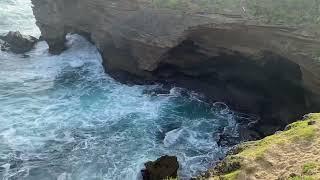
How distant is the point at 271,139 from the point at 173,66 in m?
11.8

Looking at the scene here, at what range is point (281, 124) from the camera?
1991 centimetres

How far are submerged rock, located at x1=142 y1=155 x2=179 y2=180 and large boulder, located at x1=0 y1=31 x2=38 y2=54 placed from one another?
1520 cm

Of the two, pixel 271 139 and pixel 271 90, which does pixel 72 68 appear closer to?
pixel 271 90

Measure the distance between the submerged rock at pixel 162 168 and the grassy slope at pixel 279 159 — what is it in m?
4.32

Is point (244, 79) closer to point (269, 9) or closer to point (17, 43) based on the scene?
point (269, 9)

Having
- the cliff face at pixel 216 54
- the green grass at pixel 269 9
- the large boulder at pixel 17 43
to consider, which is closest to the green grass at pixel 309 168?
the cliff face at pixel 216 54

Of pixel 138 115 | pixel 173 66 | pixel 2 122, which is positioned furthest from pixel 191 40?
pixel 2 122

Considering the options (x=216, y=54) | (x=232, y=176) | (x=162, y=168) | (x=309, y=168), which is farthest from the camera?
(x=216, y=54)

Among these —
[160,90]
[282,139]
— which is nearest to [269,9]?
[160,90]

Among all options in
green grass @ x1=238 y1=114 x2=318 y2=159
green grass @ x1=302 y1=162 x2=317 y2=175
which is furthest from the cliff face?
green grass @ x1=302 y1=162 x2=317 y2=175

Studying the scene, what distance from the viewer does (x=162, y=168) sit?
15.8m

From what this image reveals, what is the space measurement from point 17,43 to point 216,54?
12751 mm

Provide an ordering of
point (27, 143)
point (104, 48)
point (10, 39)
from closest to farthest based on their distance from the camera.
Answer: point (27, 143)
point (104, 48)
point (10, 39)

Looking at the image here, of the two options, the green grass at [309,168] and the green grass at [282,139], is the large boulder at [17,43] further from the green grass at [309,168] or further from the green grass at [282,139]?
the green grass at [309,168]
